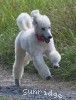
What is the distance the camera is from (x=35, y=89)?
9.82 m

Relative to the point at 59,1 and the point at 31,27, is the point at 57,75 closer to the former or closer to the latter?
the point at 31,27

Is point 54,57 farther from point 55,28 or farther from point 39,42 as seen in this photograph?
point 55,28

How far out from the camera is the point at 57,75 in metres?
11.0

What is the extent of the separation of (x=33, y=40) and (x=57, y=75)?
6.19 feet

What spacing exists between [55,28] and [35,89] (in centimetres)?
257

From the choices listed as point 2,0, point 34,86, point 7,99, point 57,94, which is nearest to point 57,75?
point 34,86

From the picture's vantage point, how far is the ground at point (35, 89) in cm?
928

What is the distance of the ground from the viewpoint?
9.28 metres

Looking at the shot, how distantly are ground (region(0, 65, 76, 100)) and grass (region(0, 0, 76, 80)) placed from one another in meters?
0.38

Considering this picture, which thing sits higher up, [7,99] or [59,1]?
[59,1]

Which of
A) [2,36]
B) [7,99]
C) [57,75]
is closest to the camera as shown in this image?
[7,99]

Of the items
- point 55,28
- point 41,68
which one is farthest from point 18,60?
point 55,28

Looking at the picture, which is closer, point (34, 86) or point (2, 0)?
point (34, 86)

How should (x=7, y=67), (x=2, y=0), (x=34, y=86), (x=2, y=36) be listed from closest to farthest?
(x=34, y=86) < (x=7, y=67) < (x=2, y=36) < (x=2, y=0)
